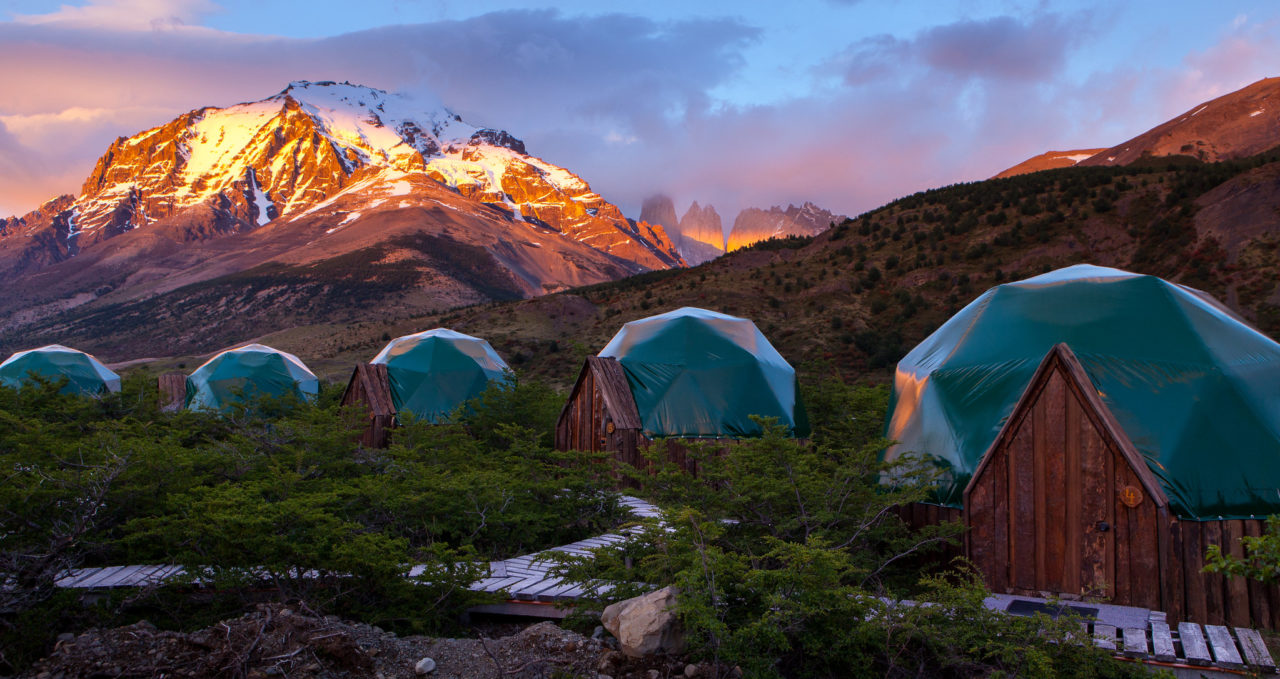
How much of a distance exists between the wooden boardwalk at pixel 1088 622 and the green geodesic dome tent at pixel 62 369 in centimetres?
2532

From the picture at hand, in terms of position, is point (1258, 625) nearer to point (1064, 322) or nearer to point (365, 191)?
point (1064, 322)

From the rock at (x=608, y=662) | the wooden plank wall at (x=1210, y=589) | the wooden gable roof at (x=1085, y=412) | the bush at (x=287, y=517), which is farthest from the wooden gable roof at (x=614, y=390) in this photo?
the wooden plank wall at (x=1210, y=589)

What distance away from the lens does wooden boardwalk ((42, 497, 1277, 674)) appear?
613cm

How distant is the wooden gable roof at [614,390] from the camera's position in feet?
49.0

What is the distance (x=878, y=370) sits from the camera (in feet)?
107

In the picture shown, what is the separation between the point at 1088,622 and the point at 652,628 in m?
3.71

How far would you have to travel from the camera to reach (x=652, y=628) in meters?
6.43

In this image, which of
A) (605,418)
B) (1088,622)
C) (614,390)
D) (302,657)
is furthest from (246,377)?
(1088,622)

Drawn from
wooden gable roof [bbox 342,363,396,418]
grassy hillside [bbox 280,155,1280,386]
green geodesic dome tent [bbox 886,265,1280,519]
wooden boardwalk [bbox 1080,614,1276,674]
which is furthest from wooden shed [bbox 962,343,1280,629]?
grassy hillside [bbox 280,155,1280,386]

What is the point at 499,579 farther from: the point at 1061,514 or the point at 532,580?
the point at 1061,514

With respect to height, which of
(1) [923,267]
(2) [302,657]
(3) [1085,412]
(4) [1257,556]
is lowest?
(2) [302,657]

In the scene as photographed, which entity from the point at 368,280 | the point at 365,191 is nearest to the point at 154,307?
the point at 368,280

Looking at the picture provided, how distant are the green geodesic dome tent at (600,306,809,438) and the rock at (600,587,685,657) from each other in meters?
8.78

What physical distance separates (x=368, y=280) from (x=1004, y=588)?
108634 mm
